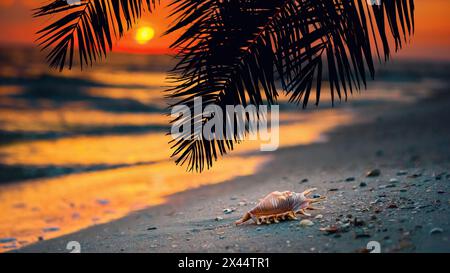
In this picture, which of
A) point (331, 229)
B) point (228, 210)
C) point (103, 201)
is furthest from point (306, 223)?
point (103, 201)

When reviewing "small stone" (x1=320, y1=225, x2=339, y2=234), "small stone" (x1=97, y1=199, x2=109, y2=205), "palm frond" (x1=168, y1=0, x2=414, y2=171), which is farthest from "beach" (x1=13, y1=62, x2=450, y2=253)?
"palm frond" (x1=168, y1=0, x2=414, y2=171)

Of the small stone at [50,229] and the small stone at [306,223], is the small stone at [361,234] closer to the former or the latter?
the small stone at [306,223]

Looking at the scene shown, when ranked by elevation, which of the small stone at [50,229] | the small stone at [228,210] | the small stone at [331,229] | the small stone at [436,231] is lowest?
the small stone at [50,229]

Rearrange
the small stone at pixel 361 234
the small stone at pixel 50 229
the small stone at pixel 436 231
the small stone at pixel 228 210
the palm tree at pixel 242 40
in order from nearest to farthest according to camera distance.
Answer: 1. the palm tree at pixel 242 40
2. the small stone at pixel 436 231
3. the small stone at pixel 361 234
4. the small stone at pixel 228 210
5. the small stone at pixel 50 229


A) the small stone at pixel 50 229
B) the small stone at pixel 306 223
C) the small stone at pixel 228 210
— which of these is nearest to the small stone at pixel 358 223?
the small stone at pixel 306 223

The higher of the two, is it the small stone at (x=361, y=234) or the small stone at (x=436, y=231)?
the small stone at (x=436, y=231)

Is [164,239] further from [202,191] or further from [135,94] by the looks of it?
[135,94]

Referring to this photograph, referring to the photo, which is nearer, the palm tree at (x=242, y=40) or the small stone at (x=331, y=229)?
the palm tree at (x=242, y=40)
